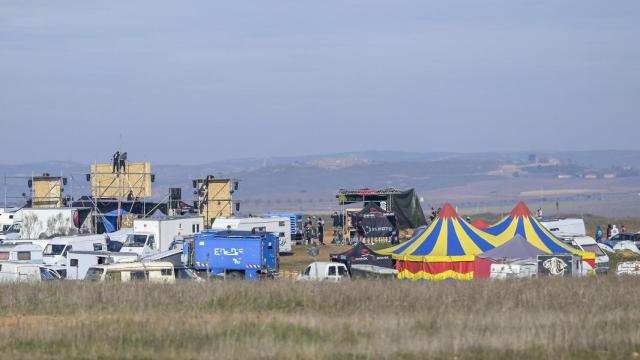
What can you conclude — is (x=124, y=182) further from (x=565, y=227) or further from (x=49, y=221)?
(x=565, y=227)

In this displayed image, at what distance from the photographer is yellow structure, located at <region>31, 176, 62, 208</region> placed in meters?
63.1

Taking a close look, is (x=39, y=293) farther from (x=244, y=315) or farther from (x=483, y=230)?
(x=483, y=230)

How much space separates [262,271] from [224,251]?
5.98ft

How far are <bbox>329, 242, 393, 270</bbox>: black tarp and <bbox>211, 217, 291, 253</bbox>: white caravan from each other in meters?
11.9

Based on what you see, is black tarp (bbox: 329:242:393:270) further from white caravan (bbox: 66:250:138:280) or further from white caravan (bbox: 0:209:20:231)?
white caravan (bbox: 0:209:20:231)

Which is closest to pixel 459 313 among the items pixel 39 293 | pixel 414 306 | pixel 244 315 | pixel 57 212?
pixel 414 306

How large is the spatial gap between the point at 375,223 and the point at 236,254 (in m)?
20.8

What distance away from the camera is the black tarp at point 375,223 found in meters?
59.7

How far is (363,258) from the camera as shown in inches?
1489

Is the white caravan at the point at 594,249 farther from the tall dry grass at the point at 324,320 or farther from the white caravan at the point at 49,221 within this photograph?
the white caravan at the point at 49,221

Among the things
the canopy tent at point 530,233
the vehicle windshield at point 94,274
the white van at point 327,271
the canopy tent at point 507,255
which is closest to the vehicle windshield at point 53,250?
the vehicle windshield at point 94,274

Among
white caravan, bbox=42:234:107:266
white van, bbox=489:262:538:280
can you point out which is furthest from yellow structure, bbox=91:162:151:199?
white van, bbox=489:262:538:280

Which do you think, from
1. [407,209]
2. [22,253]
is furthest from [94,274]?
[407,209]

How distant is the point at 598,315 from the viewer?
23641 mm
